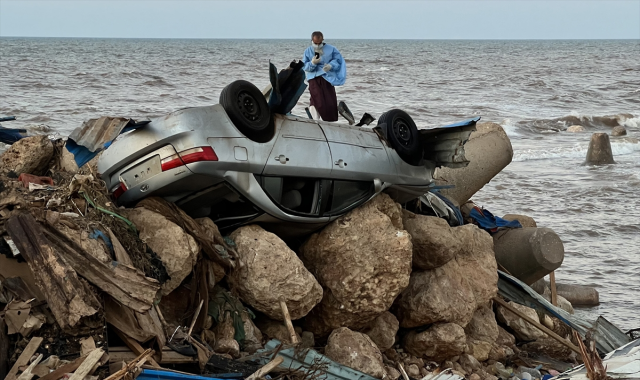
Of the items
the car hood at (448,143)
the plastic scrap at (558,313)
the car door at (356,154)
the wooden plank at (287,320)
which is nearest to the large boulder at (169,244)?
the wooden plank at (287,320)

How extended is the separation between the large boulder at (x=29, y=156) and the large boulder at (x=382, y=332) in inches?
112

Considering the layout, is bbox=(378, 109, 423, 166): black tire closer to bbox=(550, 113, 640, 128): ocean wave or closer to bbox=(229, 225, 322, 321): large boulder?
bbox=(229, 225, 322, 321): large boulder

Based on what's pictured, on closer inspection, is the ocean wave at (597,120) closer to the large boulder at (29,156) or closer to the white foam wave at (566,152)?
the white foam wave at (566,152)

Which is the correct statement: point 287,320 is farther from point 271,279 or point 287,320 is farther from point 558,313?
point 558,313

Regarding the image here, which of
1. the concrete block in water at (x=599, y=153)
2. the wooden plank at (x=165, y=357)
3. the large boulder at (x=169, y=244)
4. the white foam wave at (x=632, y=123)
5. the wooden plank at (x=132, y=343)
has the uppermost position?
the large boulder at (x=169, y=244)

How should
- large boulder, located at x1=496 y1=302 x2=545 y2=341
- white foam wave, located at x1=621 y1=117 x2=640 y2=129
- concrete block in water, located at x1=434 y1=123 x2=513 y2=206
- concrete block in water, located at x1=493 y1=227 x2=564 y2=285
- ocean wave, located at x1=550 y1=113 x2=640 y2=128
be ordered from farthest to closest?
1. ocean wave, located at x1=550 y1=113 x2=640 y2=128
2. white foam wave, located at x1=621 y1=117 x2=640 y2=129
3. concrete block in water, located at x1=434 y1=123 x2=513 y2=206
4. concrete block in water, located at x1=493 y1=227 x2=564 y2=285
5. large boulder, located at x1=496 y1=302 x2=545 y2=341

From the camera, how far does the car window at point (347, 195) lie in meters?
6.01

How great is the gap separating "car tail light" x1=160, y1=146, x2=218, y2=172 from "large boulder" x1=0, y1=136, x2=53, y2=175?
143 centimetres

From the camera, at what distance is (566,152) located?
20.8 metres

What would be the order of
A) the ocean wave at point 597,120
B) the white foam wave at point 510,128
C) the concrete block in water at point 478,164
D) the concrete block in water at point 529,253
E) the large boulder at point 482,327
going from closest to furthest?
the large boulder at point 482,327
the concrete block in water at point 529,253
the concrete block in water at point 478,164
the white foam wave at point 510,128
the ocean wave at point 597,120

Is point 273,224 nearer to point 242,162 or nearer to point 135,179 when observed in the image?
point 242,162

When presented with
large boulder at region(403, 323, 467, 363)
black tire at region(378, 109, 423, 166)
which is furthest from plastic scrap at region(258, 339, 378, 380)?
black tire at region(378, 109, 423, 166)

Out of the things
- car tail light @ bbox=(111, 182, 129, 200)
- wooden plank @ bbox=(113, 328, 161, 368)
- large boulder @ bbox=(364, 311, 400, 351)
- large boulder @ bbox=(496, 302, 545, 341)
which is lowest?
large boulder @ bbox=(496, 302, 545, 341)

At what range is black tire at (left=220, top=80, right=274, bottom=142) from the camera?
5.60 meters
